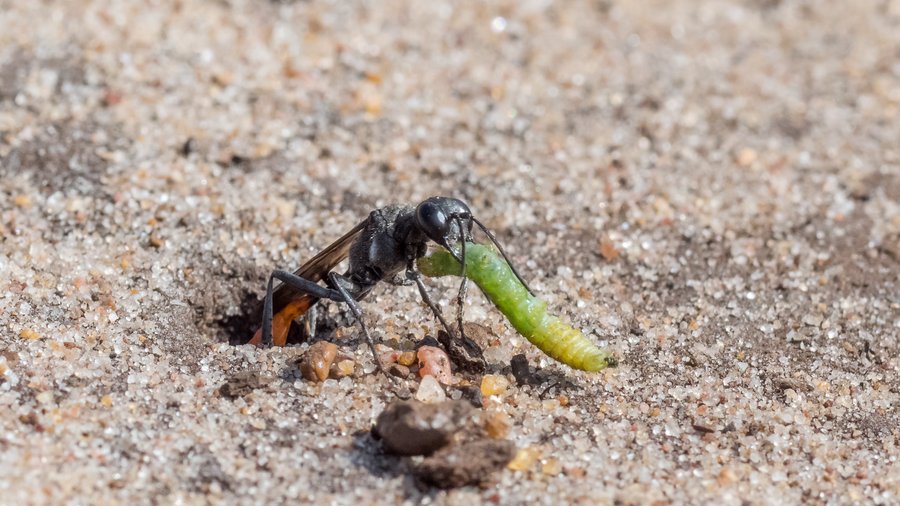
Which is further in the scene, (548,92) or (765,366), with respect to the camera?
(548,92)

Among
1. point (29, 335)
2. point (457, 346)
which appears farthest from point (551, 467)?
point (29, 335)

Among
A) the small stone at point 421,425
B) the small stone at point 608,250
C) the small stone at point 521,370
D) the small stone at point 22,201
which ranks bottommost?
the small stone at point 421,425

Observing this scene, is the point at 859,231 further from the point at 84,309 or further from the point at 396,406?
the point at 84,309

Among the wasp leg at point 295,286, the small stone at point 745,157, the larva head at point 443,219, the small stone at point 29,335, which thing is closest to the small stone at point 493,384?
the larva head at point 443,219

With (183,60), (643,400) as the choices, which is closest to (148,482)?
(643,400)

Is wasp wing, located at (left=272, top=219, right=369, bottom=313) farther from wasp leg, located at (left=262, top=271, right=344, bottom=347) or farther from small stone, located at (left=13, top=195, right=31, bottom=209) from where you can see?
small stone, located at (left=13, top=195, right=31, bottom=209)

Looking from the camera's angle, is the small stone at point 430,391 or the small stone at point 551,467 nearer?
the small stone at point 551,467

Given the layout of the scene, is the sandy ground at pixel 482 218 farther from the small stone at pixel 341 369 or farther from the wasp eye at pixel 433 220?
the wasp eye at pixel 433 220
